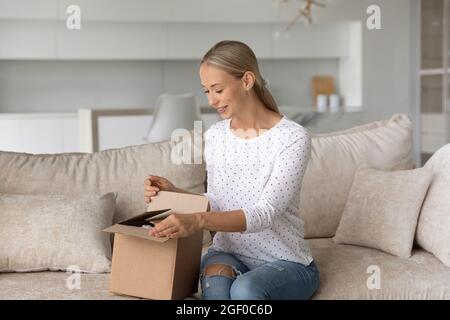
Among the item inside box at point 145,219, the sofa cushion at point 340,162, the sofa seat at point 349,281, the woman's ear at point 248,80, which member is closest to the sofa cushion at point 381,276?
the sofa seat at point 349,281

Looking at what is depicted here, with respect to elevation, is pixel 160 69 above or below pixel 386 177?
above

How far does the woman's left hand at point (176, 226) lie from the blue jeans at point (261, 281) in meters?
0.24

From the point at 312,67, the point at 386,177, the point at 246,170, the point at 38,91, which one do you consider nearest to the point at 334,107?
the point at 312,67

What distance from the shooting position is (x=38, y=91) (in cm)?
679

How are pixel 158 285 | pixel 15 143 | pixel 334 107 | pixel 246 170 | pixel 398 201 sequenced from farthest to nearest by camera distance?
pixel 334 107
pixel 15 143
pixel 398 201
pixel 246 170
pixel 158 285

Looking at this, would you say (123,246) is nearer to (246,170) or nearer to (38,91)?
(246,170)

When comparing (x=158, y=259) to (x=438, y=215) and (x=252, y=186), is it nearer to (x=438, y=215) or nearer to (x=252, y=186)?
(x=252, y=186)

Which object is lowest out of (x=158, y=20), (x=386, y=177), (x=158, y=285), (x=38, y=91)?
(x=158, y=285)

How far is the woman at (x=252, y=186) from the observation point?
78.3 inches

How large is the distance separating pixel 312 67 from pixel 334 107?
0.68m

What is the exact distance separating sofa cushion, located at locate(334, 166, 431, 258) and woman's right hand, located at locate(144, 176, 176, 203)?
78 cm

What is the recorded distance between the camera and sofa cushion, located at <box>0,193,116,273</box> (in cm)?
236

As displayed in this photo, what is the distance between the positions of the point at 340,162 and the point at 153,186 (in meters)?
0.93

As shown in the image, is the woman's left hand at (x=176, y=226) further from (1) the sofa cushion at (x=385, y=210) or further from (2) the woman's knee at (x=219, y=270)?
(1) the sofa cushion at (x=385, y=210)
